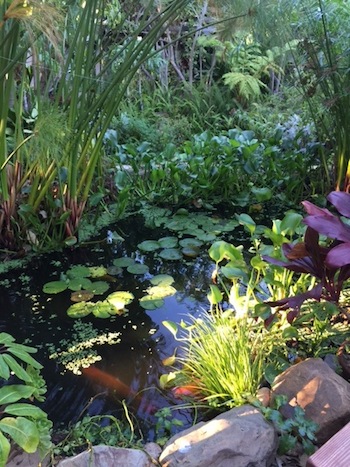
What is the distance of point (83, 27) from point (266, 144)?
181cm

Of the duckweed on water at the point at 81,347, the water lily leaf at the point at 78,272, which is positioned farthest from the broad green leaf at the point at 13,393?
the water lily leaf at the point at 78,272

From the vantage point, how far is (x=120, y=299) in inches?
80.4

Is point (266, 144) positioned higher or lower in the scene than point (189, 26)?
lower

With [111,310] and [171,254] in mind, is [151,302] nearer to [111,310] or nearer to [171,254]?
[111,310]

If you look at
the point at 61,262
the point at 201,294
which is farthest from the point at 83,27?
the point at 201,294

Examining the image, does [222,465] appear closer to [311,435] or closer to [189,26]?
[311,435]

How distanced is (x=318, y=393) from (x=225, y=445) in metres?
0.32

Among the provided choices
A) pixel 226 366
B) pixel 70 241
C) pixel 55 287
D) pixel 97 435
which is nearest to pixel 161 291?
pixel 55 287

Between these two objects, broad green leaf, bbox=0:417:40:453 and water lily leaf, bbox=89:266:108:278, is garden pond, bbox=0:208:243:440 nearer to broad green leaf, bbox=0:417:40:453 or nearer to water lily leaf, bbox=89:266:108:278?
water lily leaf, bbox=89:266:108:278

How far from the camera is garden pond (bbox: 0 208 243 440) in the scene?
1562 mm

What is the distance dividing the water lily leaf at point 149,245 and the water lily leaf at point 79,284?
0.45m

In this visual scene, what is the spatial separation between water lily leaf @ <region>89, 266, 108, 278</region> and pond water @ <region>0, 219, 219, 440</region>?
0.07 metres

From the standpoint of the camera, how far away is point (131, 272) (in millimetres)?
2352

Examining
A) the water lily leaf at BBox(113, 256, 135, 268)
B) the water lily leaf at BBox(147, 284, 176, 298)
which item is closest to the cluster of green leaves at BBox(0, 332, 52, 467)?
the water lily leaf at BBox(147, 284, 176, 298)
